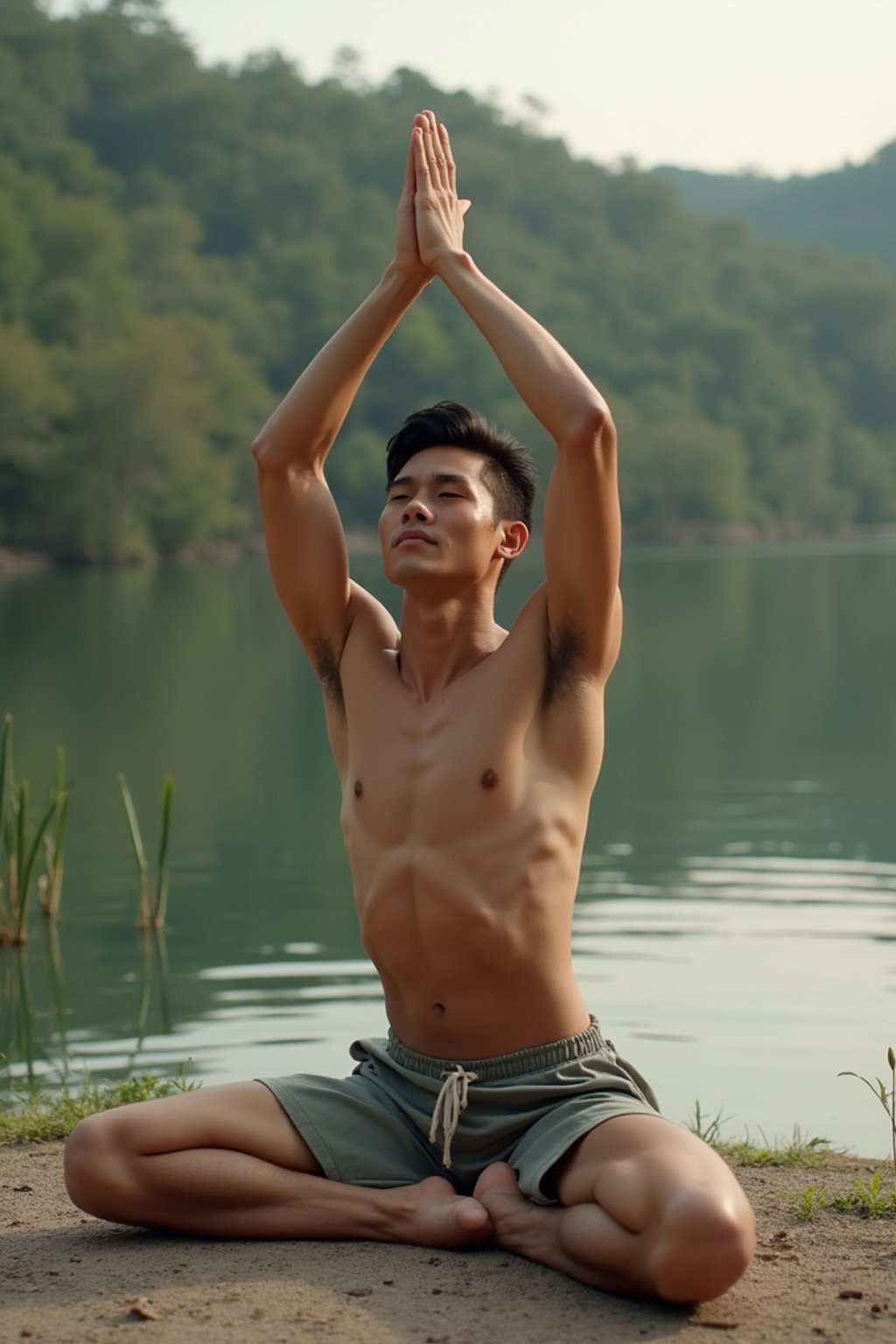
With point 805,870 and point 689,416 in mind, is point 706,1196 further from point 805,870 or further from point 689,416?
point 689,416

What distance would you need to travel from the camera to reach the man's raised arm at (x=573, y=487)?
392 centimetres

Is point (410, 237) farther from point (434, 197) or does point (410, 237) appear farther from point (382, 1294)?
point (382, 1294)

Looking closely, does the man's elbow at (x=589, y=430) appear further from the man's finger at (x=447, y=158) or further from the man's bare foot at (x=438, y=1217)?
the man's bare foot at (x=438, y=1217)

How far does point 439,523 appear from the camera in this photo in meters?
4.12

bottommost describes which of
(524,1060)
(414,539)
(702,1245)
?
(702,1245)

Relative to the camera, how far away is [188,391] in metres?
59.8

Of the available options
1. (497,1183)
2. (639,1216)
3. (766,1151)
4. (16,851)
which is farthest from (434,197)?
(16,851)

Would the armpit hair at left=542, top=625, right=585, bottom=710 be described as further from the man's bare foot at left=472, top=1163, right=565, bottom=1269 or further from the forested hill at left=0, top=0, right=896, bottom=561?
the forested hill at left=0, top=0, right=896, bottom=561

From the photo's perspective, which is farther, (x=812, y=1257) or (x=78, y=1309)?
(x=812, y=1257)

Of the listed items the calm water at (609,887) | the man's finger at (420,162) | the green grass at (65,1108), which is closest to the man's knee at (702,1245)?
the green grass at (65,1108)

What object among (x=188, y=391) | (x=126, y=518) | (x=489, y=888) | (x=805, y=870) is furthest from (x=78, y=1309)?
(x=188, y=391)

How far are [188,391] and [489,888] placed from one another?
2256 inches

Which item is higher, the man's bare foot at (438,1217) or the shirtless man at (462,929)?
the shirtless man at (462,929)

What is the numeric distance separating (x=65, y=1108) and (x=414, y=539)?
6.79 ft
